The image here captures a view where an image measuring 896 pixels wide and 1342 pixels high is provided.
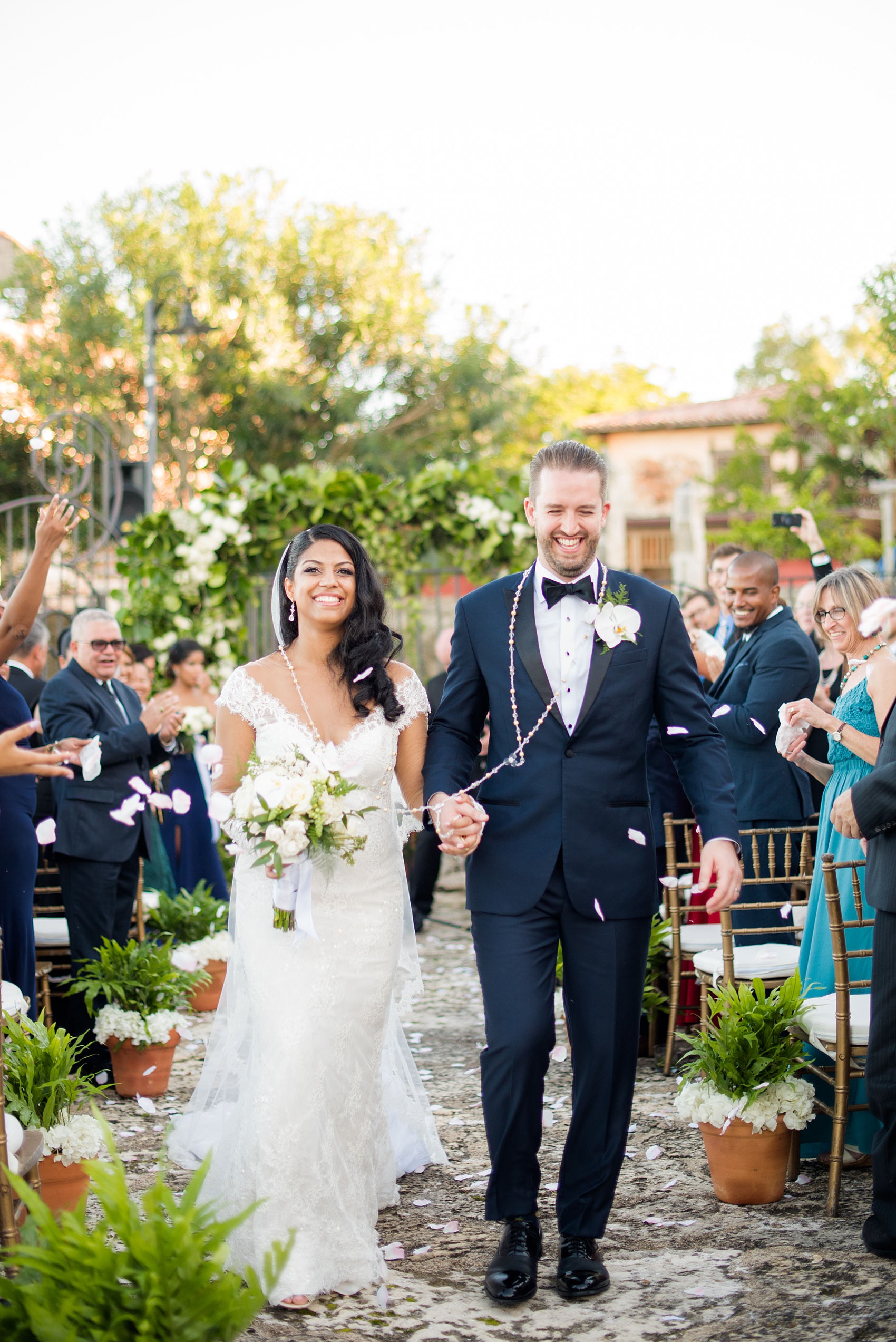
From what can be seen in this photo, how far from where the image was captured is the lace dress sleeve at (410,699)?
12.7 feet

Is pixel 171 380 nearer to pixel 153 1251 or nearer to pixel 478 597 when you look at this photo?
pixel 478 597

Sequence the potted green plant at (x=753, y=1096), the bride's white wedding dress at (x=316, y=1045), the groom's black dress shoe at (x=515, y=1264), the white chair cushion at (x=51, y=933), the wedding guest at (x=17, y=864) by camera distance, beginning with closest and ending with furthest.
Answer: the groom's black dress shoe at (x=515, y=1264), the bride's white wedding dress at (x=316, y=1045), the potted green plant at (x=753, y=1096), the wedding guest at (x=17, y=864), the white chair cushion at (x=51, y=933)

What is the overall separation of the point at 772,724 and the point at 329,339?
19.9 m

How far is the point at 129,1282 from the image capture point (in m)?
2.16

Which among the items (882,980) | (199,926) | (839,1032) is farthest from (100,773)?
(882,980)

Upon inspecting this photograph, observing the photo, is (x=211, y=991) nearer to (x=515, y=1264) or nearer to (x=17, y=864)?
(x=17, y=864)

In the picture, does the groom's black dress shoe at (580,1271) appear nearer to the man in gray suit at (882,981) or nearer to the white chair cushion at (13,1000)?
the man in gray suit at (882,981)

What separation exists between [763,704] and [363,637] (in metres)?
2.36

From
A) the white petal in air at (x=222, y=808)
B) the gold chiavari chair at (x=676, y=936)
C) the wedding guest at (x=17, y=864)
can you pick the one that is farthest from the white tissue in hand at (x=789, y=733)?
the wedding guest at (x=17, y=864)

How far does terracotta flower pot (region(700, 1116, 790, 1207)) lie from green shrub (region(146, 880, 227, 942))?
141 inches

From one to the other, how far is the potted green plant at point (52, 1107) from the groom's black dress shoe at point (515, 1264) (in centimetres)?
130

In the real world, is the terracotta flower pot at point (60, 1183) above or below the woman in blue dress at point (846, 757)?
below

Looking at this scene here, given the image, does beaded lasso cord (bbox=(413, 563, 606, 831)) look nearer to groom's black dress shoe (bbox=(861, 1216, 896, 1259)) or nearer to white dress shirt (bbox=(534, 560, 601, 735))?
white dress shirt (bbox=(534, 560, 601, 735))

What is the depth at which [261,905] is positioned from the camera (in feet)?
11.9
